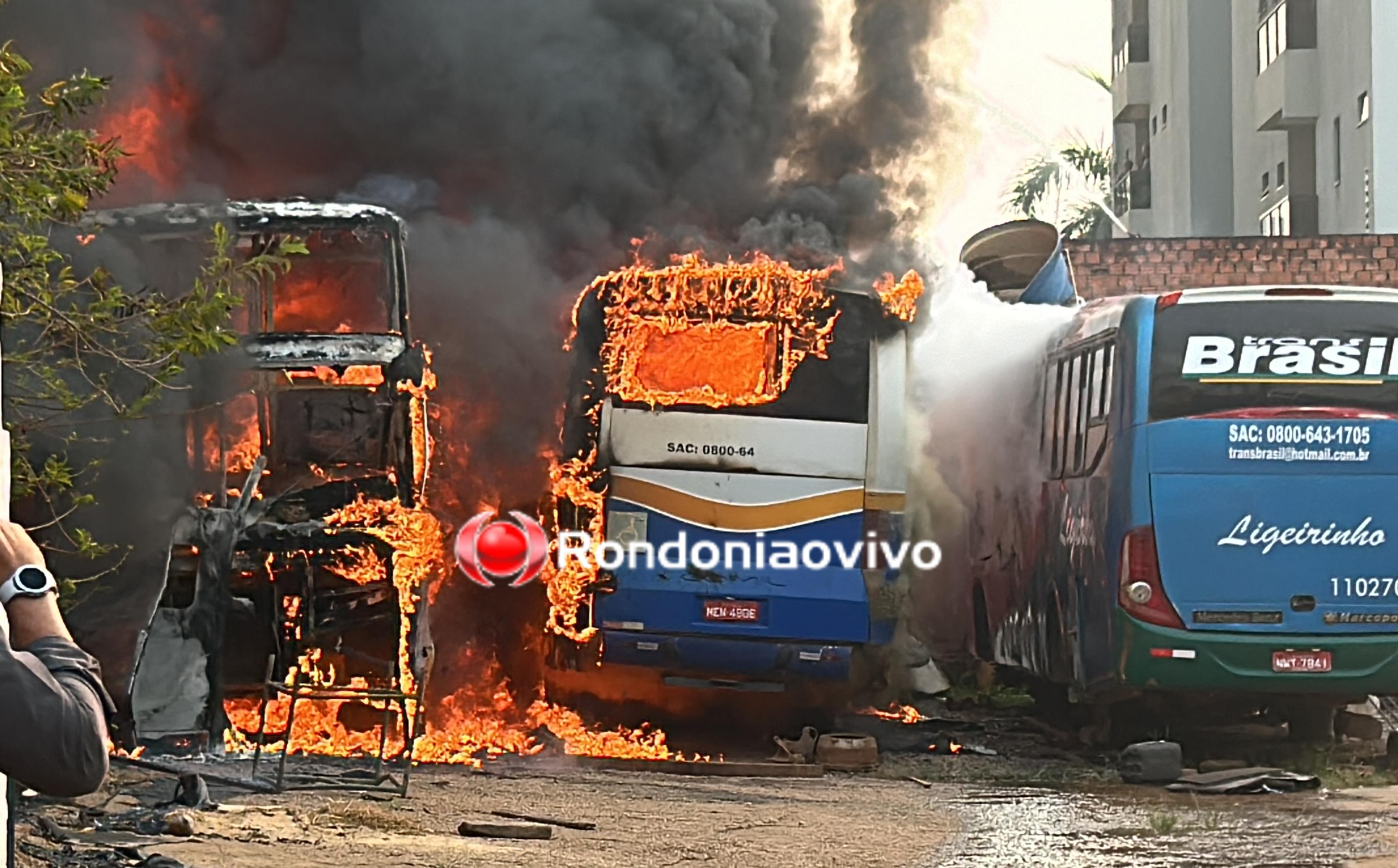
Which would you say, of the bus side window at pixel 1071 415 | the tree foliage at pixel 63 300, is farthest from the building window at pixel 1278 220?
the tree foliage at pixel 63 300

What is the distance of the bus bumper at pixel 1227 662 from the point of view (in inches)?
489

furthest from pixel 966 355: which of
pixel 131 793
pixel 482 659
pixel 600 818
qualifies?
pixel 131 793

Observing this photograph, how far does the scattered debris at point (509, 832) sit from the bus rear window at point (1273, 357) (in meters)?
4.83

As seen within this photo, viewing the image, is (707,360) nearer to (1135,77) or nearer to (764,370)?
(764,370)

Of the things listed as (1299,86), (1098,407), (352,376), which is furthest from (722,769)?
(1299,86)

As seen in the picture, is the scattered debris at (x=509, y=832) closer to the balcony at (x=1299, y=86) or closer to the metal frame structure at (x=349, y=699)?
the metal frame structure at (x=349, y=699)

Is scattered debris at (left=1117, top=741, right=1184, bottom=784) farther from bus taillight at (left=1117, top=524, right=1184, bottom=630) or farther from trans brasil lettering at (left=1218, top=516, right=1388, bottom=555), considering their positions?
trans brasil lettering at (left=1218, top=516, right=1388, bottom=555)

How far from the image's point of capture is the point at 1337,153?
27.2 meters

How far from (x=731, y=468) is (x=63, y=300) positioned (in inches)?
188

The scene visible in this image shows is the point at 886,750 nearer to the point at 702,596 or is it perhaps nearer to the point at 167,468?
the point at 702,596

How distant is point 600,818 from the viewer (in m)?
10.2

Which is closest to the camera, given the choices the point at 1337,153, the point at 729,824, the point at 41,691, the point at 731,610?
the point at 41,691

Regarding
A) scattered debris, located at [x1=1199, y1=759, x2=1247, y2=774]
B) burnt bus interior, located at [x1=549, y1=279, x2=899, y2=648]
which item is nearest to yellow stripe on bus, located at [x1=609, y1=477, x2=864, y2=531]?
burnt bus interior, located at [x1=549, y1=279, x2=899, y2=648]

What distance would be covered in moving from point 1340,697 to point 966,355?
431 centimetres
